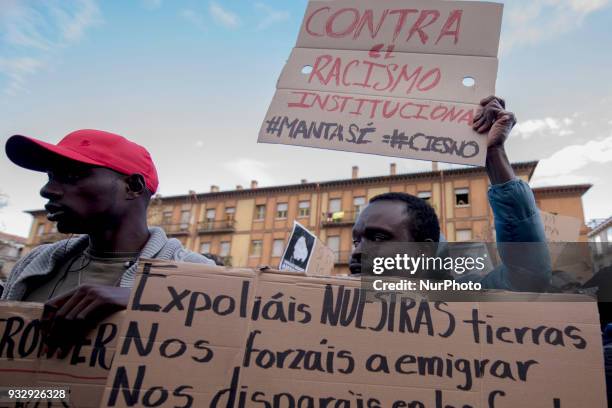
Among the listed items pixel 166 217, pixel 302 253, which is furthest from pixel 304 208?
pixel 302 253

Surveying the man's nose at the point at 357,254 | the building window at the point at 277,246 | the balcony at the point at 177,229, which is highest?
the balcony at the point at 177,229

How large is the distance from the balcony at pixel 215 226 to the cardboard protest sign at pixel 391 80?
30.8 metres

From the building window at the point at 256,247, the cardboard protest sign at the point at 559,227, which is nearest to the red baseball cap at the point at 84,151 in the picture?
the cardboard protest sign at the point at 559,227

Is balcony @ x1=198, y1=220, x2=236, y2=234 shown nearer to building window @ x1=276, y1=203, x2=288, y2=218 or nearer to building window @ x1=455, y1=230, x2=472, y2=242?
building window @ x1=276, y1=203, x2=288, y2=218

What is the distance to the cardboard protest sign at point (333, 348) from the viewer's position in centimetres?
105

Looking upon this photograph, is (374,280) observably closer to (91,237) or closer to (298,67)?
(298,67)

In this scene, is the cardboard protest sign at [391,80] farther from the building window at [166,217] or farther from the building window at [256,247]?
the building window at [166,217]

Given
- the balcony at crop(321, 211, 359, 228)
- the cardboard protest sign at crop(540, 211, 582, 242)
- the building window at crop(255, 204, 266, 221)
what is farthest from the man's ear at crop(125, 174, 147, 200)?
the building window at crop(255, 204, 266, 221)

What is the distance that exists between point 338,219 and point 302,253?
24368 mm

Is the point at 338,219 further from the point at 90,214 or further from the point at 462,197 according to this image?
the point at 90,214

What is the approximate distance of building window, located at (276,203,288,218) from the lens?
31.6m

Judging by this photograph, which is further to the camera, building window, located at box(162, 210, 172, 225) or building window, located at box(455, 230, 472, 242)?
building window, located at box(162, 210, 172, 225)

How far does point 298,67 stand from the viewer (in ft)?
6.49

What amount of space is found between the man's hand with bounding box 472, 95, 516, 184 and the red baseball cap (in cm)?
151
